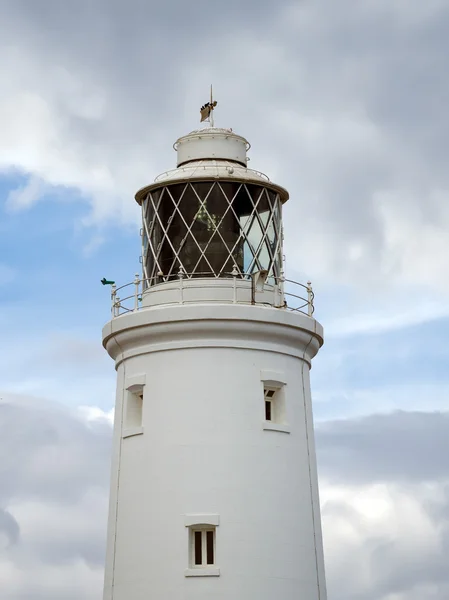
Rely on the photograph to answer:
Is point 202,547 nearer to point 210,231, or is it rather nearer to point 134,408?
point 134,408

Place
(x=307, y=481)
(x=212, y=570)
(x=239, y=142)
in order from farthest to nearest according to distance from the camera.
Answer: (x=239, y=142) < (x=307, y=481) < (x=212, y=570)

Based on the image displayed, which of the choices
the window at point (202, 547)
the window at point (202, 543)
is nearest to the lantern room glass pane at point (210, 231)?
the window at point (202, 543)

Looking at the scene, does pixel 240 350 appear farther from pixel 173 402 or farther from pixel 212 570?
pixel 212 570

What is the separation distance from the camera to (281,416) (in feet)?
72.7

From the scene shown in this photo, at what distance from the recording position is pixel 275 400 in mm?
22344

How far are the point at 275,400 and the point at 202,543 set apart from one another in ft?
9.60

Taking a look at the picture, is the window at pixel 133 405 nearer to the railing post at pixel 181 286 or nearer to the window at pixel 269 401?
the railing post at pixel 181 286

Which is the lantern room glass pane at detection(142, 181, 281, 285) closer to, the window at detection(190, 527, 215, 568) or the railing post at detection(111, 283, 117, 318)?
the railing post at detection(111, 283, 117, 318)

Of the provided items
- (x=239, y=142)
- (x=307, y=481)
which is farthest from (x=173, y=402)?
(x=239, y=142)

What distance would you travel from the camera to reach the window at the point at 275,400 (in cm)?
2200

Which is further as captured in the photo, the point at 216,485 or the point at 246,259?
the point at 246,259

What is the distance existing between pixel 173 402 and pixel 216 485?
65.0 inches

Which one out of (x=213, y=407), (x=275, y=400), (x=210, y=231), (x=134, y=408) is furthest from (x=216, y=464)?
(x=210, y=231)

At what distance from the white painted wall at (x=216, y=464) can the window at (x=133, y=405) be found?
15 centimetres
